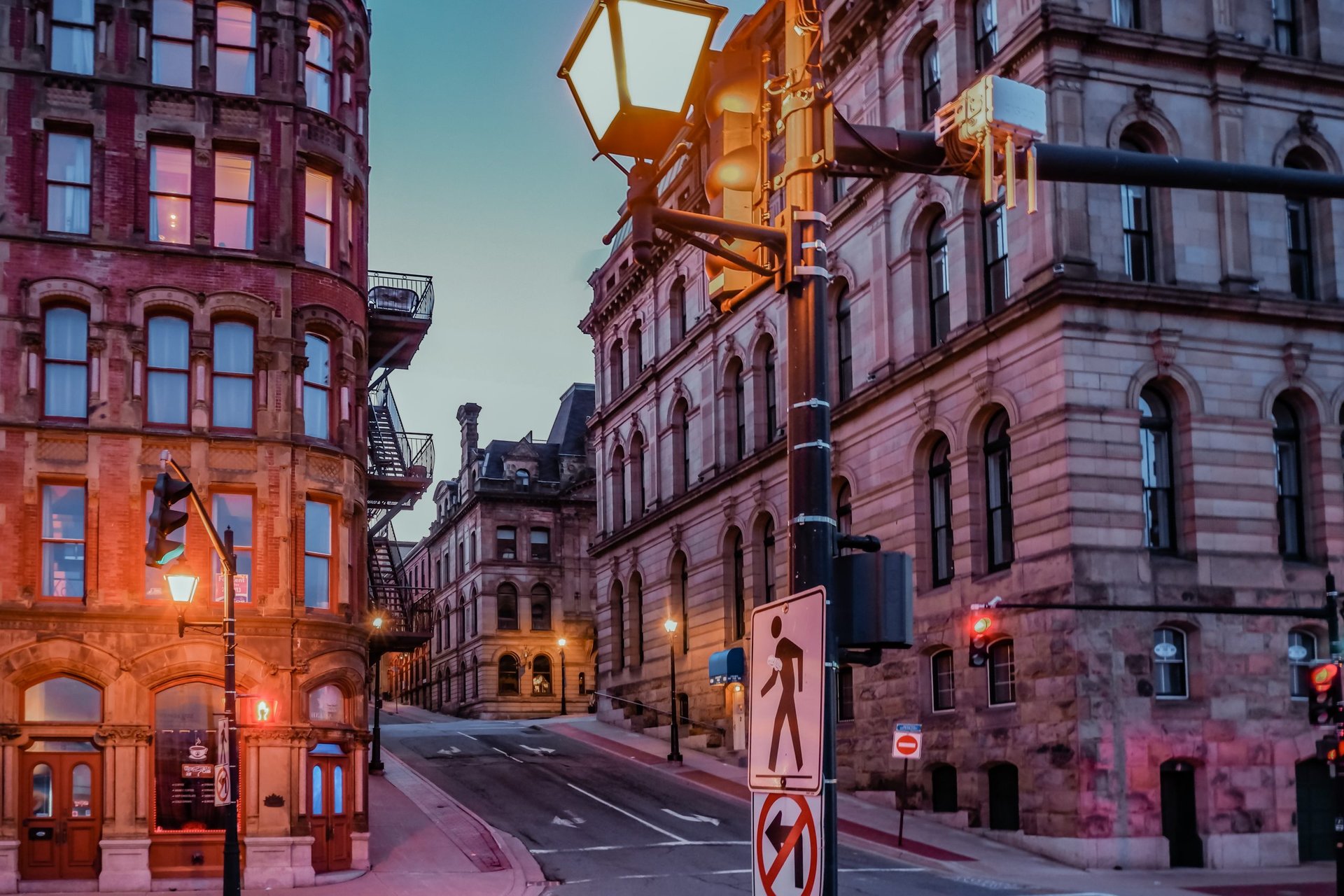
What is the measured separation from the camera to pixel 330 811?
32.1 metres

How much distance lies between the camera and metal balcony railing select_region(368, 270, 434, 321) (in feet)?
126

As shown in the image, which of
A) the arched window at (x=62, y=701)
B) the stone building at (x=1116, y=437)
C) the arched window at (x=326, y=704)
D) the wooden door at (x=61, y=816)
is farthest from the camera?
the stone building at (x=1116, y=437)

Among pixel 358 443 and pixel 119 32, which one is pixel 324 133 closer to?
pixel 119 32

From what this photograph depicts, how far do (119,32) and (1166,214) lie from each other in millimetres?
23681

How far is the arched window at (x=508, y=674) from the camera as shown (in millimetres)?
95688

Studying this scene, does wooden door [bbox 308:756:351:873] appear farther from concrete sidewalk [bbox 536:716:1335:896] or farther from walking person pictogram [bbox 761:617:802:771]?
walking person pictogram [bbox 761:617:802:771]

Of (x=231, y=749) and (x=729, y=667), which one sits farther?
(x=729, y=667)

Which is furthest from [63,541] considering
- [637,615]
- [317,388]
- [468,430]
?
[468,430]

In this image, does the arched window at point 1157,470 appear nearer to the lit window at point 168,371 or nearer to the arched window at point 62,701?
the lit window at point 168,371

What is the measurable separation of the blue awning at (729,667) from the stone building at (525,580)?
44.3m

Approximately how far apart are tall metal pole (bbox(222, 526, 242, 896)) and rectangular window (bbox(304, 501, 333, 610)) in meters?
7.92

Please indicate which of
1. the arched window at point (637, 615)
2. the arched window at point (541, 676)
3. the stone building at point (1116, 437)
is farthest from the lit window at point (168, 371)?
the arched window at point (541, 676)

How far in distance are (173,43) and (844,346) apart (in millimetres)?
22490

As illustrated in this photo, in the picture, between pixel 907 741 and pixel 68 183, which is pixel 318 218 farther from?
pixel 907 741
